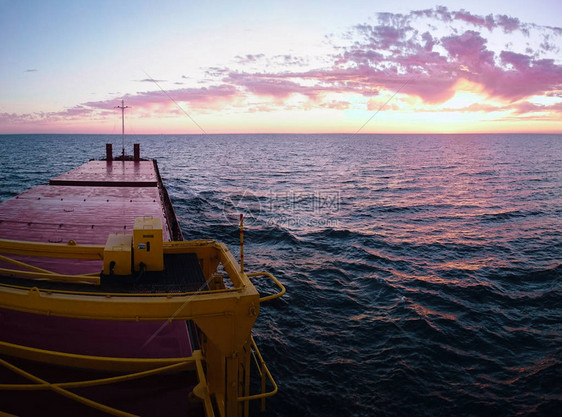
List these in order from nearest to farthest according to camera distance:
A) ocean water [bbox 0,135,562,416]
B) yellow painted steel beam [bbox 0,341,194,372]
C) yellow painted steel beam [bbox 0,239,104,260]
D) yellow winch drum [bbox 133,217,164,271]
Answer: yellow painted steel beam [bbox 0,341,194,372] → yellow winch drum [bbox 133,217,164,271] → yellow painted steel beam [bbox 0,239,104,260] → ocean water [bbox 0,135,562,416]

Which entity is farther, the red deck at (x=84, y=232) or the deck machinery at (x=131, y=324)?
the red deck at (x=84, y=232)

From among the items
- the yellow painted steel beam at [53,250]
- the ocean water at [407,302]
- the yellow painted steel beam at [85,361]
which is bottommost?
the ocean water at [407,302]

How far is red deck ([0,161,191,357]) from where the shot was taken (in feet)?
25.7

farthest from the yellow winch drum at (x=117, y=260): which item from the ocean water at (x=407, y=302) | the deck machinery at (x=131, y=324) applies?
the ocean water at (x=407, y=302)

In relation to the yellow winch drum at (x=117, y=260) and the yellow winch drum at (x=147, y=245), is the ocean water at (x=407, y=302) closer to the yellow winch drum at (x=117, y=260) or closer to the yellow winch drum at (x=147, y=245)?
the yellow winch drum at (x=147, y=245)

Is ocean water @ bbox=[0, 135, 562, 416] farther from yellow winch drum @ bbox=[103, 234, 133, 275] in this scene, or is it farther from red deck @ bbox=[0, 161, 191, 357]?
yellow winch drum @ bbox=[103, 234, 133, 275]

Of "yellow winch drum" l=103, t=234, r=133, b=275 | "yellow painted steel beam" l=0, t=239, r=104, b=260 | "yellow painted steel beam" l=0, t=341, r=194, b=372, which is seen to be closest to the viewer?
"yellow painted steel beam" l=0, t=341, r=194, b=372

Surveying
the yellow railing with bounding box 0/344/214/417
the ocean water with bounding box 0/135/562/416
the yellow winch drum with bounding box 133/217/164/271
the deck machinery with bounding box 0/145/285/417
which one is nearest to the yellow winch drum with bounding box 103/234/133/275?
the deck machinery with bounding box 0/145/285/417

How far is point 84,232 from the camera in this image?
15.5m

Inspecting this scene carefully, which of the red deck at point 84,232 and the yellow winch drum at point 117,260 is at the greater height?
the yellow winch drum at point 117,260

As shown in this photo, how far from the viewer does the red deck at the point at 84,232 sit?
309 inches

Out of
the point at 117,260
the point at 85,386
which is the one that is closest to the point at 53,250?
the point at 117,260

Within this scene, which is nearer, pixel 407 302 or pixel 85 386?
pixel 85 386

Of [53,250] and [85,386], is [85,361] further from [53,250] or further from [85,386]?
[53,250]
